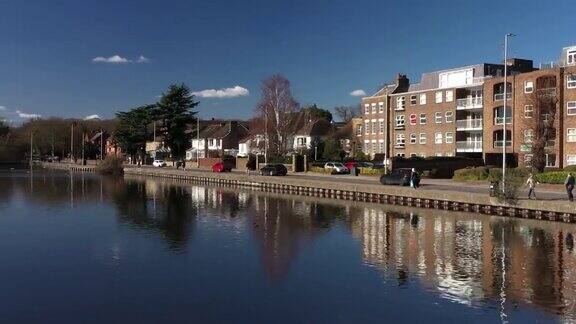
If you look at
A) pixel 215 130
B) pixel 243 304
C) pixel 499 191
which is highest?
pixel 215 130

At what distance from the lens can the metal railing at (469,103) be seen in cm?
7481

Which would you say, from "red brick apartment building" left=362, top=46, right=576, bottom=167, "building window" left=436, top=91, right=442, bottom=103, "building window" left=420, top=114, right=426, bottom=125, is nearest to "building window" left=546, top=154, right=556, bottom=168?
"red brick apartment building" left=362, top=46, right=576, bottom=167

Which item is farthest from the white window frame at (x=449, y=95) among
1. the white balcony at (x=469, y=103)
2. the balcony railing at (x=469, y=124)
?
the balcony railing at (x=469, y=124)

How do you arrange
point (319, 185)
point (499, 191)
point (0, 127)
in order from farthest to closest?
point (0, 127)
point (319, 185)
point (499, 191)

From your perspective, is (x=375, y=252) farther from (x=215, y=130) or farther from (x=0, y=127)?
(x=0, y=127)

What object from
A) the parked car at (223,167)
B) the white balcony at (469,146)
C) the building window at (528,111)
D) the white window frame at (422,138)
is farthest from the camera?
the parked car at (223,167)

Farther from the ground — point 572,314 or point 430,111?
point 430,111

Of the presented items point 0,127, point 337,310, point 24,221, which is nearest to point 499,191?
point 337,310

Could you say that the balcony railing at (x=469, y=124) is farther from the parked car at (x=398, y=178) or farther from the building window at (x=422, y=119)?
the parked car at (x=398, y=178)

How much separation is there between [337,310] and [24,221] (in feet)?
99.8

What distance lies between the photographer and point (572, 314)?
17.4m

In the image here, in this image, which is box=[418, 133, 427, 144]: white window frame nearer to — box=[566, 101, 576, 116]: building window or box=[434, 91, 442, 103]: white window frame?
box=[434, 91, 442, 103]: white window frame

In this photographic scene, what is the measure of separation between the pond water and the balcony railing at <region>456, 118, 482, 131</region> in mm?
33910

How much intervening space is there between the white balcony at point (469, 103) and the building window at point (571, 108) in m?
13.4
